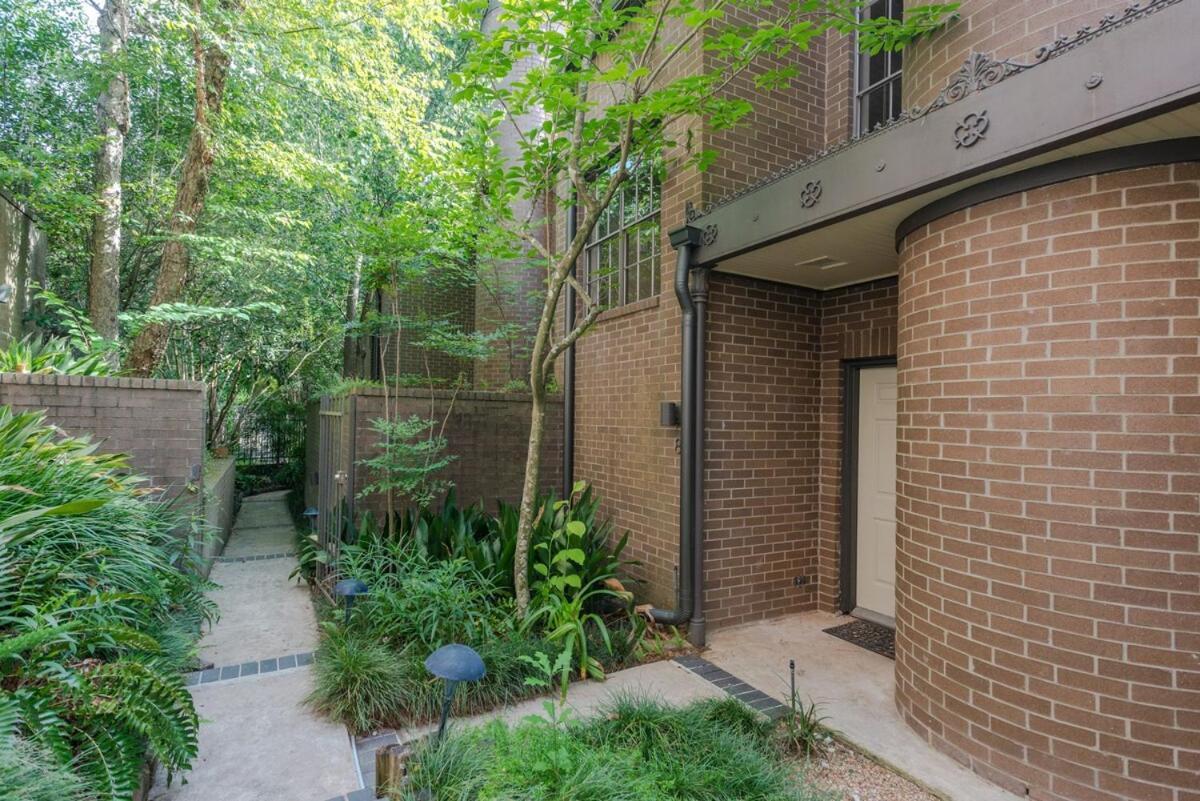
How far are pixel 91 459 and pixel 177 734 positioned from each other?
7.67 feet

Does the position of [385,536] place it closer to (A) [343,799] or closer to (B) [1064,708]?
(A) [343,799]

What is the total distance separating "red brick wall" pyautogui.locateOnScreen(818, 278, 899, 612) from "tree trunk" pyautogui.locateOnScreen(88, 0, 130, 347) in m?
8.40

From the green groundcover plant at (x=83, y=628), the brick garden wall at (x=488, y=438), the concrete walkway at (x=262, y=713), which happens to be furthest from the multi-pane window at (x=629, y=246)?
the green groundcover plant at (x=83, y=628)

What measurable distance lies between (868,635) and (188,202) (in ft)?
28.5

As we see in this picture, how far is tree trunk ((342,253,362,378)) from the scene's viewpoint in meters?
10.1

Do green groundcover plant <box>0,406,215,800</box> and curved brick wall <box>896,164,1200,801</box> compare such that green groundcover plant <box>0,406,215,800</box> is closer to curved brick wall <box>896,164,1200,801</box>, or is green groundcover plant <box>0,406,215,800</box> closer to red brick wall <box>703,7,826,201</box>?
curved brick wall <box>896,164,1200,801</box>

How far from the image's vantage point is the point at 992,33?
2.96 meters

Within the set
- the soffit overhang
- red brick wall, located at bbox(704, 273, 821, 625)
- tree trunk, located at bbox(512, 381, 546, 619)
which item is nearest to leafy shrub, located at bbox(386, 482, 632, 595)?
tree trunk, located at bbox(512, 381, 546, 619)

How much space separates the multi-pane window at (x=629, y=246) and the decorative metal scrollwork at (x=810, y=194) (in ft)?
5.57

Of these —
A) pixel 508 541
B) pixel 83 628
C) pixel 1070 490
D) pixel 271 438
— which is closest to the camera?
pixel 83 628

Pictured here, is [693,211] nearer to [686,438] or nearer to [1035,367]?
[686,438]

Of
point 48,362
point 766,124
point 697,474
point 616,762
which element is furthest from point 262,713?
point 766,124

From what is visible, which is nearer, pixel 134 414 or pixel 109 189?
pixel 134 414

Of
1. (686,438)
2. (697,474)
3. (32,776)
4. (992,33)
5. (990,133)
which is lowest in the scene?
(32,776)
